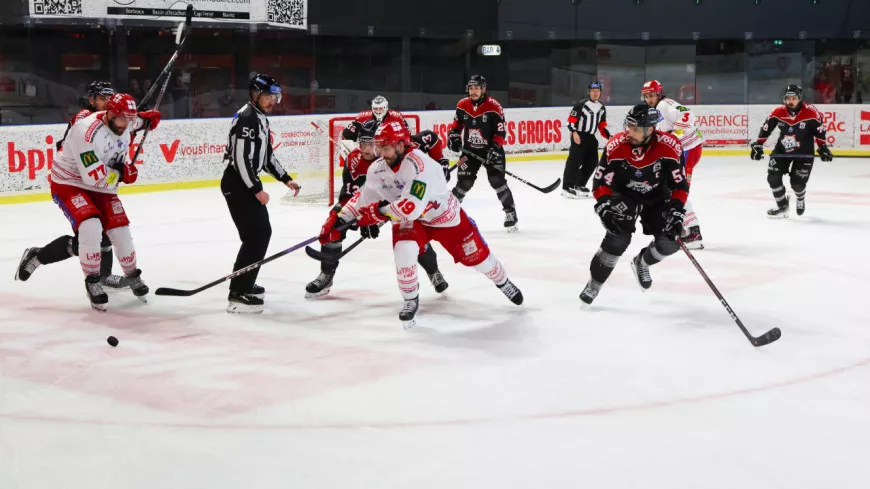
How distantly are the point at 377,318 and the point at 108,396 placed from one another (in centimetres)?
159

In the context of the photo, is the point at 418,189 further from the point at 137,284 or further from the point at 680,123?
the point at 680,123

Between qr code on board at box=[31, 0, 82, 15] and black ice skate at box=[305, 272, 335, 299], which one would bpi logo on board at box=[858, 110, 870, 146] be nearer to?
qr code on board at box=[31, 0, 82, 15]

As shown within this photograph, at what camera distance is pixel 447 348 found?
4500mm

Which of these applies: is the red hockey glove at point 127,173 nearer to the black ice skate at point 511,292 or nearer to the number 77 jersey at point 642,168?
the black ice skate at point 511,292

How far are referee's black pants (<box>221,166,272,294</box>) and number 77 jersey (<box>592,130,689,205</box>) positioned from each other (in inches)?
65.1

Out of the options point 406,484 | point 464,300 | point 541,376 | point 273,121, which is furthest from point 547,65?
point 406,484

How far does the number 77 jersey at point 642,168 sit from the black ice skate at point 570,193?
5.15 meters

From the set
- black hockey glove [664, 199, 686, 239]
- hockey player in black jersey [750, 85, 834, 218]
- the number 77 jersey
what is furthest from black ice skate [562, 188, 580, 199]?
black hockey glove [664, 199, 686, 239]

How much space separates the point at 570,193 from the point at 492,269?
5387 mm

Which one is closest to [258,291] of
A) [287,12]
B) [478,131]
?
[478,131]

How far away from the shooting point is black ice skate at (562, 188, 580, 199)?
10.3 m

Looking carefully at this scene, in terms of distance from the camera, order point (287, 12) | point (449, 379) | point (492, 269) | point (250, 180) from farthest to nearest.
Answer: point (287, 12) < point (492, 269) < point (250, 180) < point (449, 379)

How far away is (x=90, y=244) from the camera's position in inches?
203

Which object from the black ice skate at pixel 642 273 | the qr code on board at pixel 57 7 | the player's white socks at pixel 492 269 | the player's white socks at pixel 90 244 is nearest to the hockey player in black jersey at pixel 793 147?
the black ice skate at pixel 642 273
